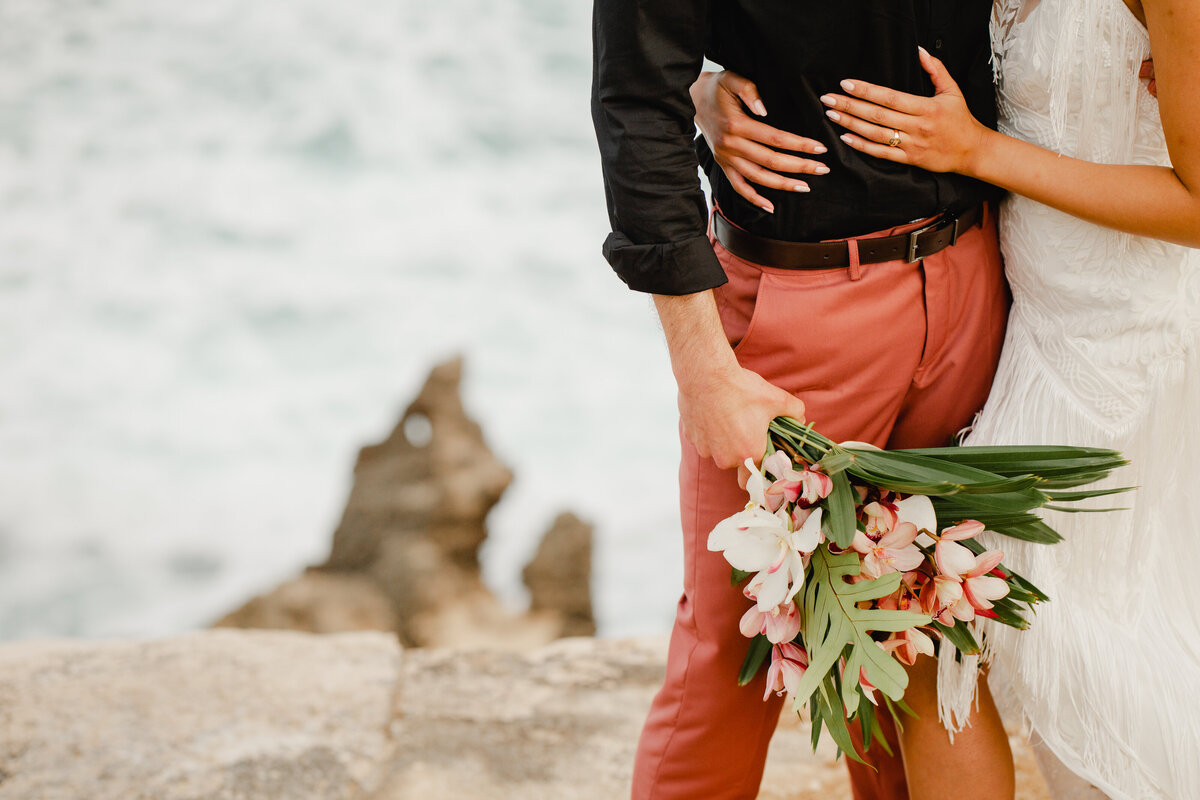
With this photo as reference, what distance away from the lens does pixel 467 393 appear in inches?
150

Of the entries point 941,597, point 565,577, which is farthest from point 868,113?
point 565,577

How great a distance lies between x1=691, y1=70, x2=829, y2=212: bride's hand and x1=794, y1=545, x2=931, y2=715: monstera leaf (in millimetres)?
472

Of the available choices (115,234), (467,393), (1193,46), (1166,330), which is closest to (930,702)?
(1166,330)

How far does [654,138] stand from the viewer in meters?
1.16

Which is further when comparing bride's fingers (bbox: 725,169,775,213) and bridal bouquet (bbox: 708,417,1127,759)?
bride's fingers (bbox: 725,169,775,213)

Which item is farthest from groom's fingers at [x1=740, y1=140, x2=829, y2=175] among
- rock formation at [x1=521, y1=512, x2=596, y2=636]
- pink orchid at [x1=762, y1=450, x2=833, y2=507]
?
rock formation at [x1=521, y1=512, x2=596, y2=636]

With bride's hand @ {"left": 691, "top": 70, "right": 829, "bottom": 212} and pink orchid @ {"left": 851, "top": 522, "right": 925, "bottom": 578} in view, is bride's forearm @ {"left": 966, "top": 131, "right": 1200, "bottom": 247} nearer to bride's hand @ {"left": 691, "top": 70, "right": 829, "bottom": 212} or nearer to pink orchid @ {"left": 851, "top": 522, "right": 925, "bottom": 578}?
bride's hand @ {"left": 691, "top": 70, "right": 829, "bottom": 212}

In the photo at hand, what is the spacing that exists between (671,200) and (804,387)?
32 centimetres

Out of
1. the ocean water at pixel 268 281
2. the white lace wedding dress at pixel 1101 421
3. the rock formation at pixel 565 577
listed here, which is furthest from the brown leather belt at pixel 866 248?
the ocean water at pixel 268 281

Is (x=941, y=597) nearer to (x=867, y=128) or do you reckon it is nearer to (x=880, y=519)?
(x=880, y=519)

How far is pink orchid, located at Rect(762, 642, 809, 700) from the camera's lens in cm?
116

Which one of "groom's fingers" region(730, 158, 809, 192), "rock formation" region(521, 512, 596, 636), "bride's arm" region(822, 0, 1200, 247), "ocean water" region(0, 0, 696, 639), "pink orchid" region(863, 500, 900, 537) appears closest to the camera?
"bride's arm" region(822, 0, 1200, 247)

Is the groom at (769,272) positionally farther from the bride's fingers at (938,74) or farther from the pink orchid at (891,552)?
the pink orchid at (891,552)

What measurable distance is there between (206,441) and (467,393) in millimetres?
3783
